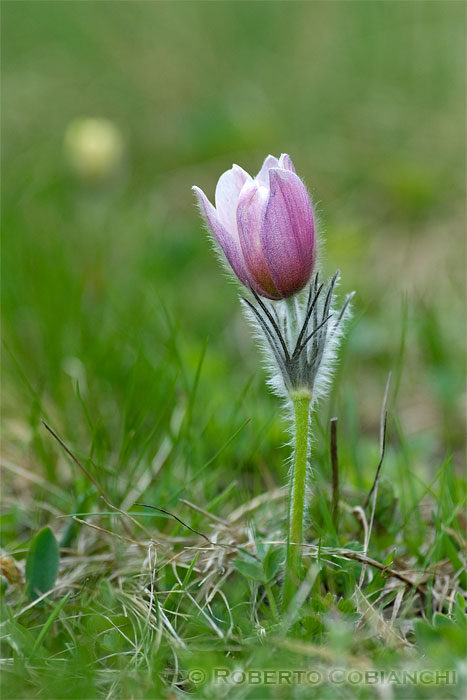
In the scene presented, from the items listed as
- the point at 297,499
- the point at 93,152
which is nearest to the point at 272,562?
the point at 297,499

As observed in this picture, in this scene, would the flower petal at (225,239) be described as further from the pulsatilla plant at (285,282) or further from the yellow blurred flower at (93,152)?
the yellow blurred flower at (93,152)

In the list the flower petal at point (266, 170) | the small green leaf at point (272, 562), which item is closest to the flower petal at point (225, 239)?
the flower petal at point (266, 170)

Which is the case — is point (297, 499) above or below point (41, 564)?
above

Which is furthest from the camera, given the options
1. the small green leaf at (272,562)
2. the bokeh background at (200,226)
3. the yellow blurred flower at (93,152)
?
the yellow blurred flower at (93,152)

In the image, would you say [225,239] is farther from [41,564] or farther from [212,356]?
[212,356]

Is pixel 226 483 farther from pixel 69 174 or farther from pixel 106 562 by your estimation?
pixel 69 174
